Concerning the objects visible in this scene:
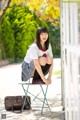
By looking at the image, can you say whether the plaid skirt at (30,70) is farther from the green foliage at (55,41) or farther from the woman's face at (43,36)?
the green foliage at (55,41)

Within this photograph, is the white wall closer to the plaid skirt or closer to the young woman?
the young woman

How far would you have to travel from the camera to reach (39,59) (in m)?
4.99

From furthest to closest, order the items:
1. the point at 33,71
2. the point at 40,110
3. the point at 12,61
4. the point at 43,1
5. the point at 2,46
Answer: the point at 12,61, the point at 2,46, the point at 43,1, the point at 40,110, the point at 33,71

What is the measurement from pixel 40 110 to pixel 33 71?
2.44ft

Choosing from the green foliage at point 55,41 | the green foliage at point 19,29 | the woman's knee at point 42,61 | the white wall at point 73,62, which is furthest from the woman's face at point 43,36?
the green foliage at point 55,41

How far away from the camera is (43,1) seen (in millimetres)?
8469

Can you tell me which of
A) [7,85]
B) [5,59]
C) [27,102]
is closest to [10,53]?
[5,59]

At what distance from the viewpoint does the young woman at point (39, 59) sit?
4.93m

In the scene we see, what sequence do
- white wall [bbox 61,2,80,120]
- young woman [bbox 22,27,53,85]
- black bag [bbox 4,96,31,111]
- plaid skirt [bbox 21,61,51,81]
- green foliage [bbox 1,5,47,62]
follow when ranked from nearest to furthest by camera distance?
white wall [bbox 61,2,80,120]
young woman [bbox 22,27,53,85]
plaid skirt [bbox 21,61,51,81]
black bag [bbox 4,96,31,111]
green foliage [bbox 1,5,47,62]

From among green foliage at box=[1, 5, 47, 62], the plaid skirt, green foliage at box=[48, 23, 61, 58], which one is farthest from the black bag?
green foliage at box=[48, 23, 61, 58]

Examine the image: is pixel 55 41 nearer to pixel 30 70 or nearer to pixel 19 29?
pixel 19 29

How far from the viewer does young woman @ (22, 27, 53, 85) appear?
16.2 feet

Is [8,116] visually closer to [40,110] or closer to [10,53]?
[40,110]

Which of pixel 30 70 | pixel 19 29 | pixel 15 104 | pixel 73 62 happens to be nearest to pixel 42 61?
pixel 30 70
